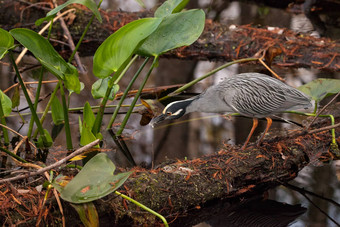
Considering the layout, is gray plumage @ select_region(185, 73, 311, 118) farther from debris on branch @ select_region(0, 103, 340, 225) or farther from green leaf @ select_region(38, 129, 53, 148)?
green leaf @ select_region(38, 129, 53, 148)

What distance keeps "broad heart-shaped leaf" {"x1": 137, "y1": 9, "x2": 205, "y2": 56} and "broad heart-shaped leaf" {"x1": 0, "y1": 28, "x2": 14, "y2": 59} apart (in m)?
0.68

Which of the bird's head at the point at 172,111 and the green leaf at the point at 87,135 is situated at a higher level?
the bird's head at the point at 172,111

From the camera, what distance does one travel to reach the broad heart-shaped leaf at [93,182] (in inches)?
84.8

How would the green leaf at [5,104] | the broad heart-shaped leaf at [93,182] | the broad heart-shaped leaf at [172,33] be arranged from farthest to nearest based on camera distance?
the green leaf at [5,104] → the broad heart-shaped leaf at [172,33] → the broad heart-shaped leaf at [93,182]

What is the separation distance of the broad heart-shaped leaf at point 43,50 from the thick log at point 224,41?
269cm

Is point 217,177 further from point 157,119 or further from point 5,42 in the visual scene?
point 5,42

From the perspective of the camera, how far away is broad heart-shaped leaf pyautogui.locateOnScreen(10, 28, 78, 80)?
2322 mm

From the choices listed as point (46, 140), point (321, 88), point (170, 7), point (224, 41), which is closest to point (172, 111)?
point (170, 7)

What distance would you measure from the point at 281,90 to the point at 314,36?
279 centimetres

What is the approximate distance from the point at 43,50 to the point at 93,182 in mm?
720

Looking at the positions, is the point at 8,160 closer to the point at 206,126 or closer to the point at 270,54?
the point at 206,126

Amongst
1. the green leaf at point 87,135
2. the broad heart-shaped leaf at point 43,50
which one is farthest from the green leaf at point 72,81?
the green leaf at point 87,135

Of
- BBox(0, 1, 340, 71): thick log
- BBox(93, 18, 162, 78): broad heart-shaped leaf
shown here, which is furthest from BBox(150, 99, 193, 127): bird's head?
BBox(0, 1, 340, 71): thick log

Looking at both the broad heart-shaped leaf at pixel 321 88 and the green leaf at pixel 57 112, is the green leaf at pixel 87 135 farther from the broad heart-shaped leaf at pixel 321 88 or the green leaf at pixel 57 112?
the broad heart-shaped leaf at pixel 321 88
